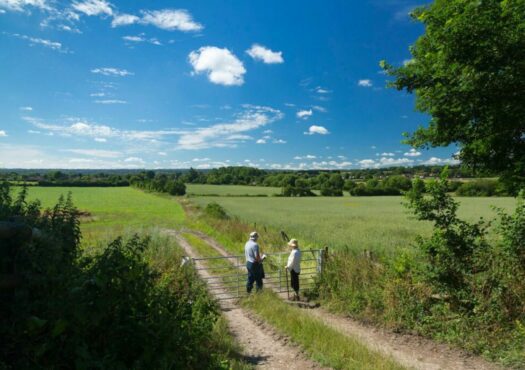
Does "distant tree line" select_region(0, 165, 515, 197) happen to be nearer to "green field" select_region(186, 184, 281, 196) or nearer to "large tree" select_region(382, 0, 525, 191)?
"green field" select_region(186, 184, 281, 196)

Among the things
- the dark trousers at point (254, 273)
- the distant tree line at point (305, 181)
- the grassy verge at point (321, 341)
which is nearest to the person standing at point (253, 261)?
the dark trousers at point (254, 273)

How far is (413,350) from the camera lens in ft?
21.5

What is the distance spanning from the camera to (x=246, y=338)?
6.66 meters

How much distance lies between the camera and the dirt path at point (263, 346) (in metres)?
5.50

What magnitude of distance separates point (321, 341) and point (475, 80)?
251 inches

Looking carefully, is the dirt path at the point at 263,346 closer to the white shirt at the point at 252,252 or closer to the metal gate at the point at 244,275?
the white shirt at the point at 252,252

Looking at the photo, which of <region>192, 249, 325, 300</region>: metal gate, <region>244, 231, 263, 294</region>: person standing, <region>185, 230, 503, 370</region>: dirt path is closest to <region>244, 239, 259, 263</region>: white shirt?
<region>244, 231, 263, 294</region>: person standing

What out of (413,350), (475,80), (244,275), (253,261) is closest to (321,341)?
(413,350)

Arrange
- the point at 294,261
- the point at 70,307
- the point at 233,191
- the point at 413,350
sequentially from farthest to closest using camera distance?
the point at 233,191 < the point at 294,261 < the point at 413,350 < the point at 70,307

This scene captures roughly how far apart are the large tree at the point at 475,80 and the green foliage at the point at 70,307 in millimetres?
7591

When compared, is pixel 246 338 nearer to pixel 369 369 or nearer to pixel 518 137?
pixel 369 369

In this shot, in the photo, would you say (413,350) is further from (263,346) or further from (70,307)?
(70,307)

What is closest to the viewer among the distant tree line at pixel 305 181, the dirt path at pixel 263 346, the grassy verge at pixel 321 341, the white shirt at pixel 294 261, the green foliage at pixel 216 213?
the grassy verge at pixel 321 341

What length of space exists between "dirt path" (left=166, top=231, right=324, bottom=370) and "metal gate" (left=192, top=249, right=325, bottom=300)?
184 centimetres
